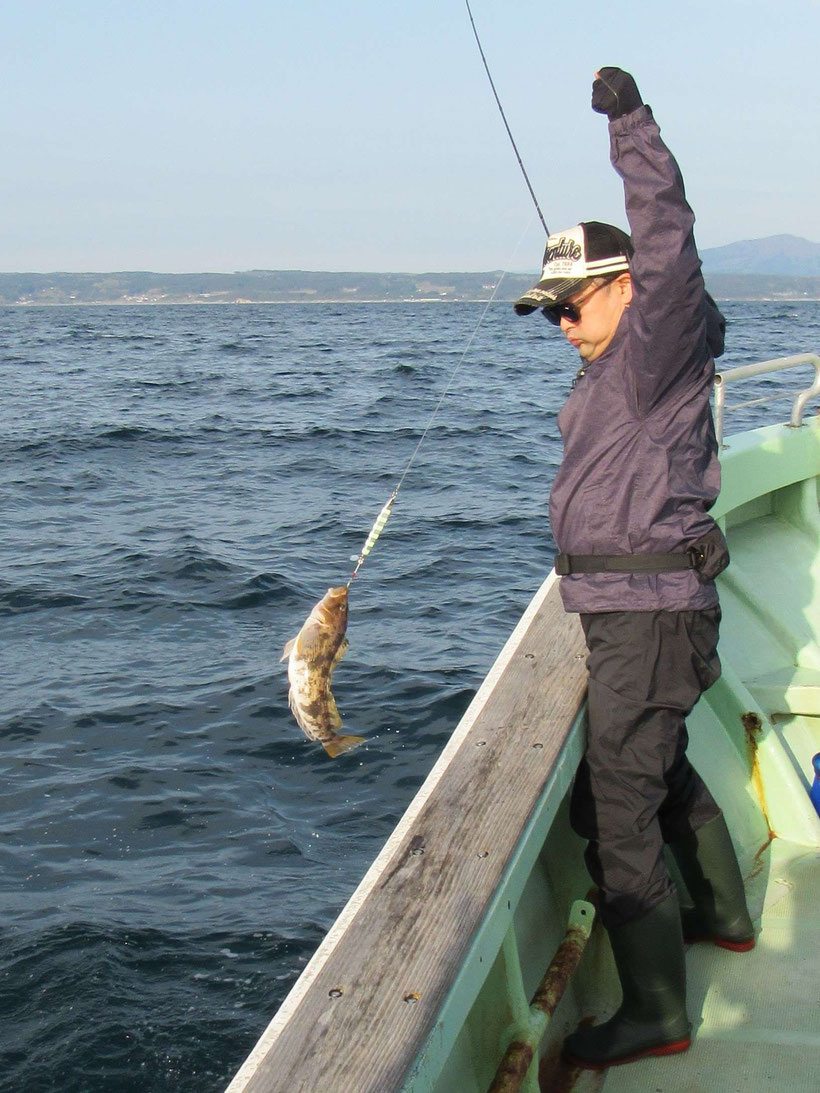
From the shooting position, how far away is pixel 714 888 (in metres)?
3.23

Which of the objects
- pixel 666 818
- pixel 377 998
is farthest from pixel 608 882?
pixel 377 998

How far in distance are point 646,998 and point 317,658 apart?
4.34 feet

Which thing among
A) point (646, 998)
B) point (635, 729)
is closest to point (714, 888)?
point (646, 998)

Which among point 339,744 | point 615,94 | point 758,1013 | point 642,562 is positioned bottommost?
point 758,1013

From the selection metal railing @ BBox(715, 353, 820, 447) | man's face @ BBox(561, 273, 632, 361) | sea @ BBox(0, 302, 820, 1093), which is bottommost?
sea @ BBox(0, 302, 820, 1093)

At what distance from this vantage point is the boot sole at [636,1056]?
111 inches

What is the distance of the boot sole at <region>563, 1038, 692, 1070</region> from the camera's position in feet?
9.23

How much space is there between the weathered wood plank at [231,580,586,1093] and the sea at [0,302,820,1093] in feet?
8.17

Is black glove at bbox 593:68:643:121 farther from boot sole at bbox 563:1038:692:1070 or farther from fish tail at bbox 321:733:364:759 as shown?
boot sole at bbox 563:1038:692:1070

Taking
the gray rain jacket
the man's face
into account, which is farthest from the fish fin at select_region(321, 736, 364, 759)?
the man's face

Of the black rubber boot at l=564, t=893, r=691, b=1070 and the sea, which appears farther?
the sea

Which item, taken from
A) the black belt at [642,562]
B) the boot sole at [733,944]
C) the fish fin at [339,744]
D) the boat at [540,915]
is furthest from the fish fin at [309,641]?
the boot sole at [733,944]

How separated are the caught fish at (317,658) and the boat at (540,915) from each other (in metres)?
0.51

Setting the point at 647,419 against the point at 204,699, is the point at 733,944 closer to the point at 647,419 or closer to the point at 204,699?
the point at 647,419
